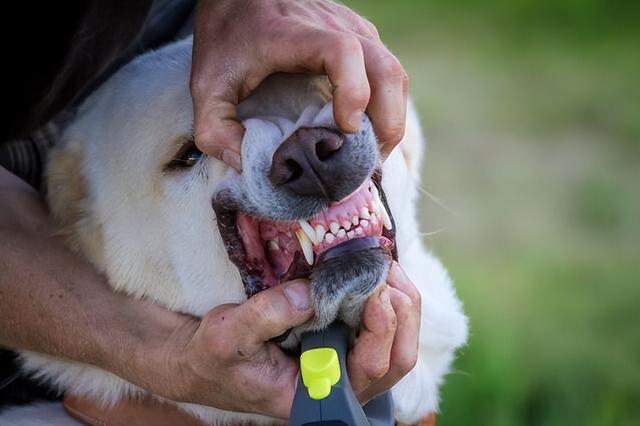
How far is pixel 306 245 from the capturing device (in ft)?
8.19

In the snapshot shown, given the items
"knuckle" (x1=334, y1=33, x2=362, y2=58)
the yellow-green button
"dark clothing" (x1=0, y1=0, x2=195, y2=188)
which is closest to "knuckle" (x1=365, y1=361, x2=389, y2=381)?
the yellow-green button

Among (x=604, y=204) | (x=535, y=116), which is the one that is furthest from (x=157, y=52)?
(x=535, y=116)

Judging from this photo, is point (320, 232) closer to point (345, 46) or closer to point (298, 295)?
point (298, 295)

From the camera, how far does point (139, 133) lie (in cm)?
292

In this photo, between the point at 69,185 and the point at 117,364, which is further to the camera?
the point at 69,185

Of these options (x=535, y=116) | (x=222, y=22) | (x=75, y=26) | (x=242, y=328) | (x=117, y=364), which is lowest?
(x=535, y=116)

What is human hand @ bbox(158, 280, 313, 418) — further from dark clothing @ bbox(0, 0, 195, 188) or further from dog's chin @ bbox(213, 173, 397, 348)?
dark clothing @ bbox(0, 0, 195, 188)

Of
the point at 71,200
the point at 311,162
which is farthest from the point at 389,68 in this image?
the point at 71,200

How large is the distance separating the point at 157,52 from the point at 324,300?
3.51 ft

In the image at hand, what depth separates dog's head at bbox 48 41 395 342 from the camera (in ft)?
7.89

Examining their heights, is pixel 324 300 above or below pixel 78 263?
above

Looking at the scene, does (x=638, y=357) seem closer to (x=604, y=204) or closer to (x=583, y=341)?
(x=583, y=341)

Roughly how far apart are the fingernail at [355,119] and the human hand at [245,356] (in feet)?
1.22

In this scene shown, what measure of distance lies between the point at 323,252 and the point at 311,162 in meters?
0.24
